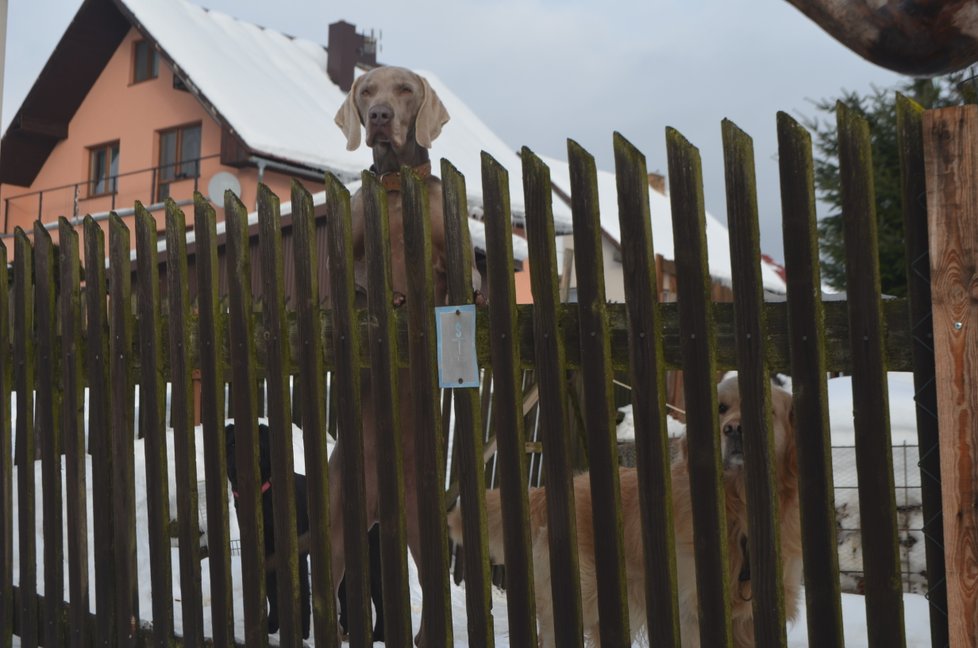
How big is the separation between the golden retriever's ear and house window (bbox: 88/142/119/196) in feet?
69.6

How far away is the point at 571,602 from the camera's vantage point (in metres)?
3.11

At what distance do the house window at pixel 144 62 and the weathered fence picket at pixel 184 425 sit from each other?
20.3 meters

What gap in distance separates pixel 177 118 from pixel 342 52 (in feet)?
14.5

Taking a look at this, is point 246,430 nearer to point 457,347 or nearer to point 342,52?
point 457,347

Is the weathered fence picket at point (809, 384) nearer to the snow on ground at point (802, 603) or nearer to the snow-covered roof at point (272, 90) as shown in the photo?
the snow on ground at point (802, 603)

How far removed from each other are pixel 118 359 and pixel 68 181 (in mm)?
21728

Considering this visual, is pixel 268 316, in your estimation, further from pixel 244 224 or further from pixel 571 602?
pixel 571 602

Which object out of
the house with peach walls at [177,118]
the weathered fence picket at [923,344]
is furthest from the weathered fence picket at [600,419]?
the house with peach walls at [177,118]

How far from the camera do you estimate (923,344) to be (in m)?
2.54

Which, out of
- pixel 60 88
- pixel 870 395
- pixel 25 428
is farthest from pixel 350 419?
pixel 60 88

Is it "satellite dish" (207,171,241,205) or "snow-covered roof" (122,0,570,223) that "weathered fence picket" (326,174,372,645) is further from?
"snow-covered roof" (122,0,570,223)

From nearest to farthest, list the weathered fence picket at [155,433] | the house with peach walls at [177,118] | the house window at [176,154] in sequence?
1. the weathered fence picket at [155,433]
2. the house with peach walls at [177,118]
3. the house window at [176,154]

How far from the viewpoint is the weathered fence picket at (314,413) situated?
363 cm

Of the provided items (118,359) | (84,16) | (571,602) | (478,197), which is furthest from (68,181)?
(571,602)
